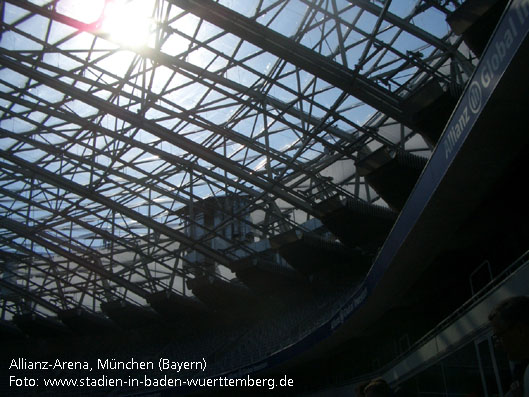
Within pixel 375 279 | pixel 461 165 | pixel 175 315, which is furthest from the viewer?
pixel 175 315

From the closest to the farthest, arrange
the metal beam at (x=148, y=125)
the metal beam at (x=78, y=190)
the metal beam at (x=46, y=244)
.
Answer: the metal beam at (x=148, y=125) → the metal beam at (x=78, y=190) → the metal beam at (x=46, y=244)

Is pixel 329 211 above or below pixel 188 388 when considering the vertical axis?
above

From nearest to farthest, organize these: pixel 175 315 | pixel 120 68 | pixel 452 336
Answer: pixel 452 336 < pixel 120 68 < pixel 175 315

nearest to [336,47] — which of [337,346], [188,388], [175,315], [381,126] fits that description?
[381,126]

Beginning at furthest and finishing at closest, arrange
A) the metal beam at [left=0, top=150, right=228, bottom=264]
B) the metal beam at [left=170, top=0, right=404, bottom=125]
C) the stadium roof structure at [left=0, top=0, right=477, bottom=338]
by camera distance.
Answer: the metal beam at [left=0, top=150, right=228, bottom=264], the stadium roof structure at [left=0, top=0, right=477, bottom=338], the metal beam at [left=170, top=0, right=404, bottom=125]

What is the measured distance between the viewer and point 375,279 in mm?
17516

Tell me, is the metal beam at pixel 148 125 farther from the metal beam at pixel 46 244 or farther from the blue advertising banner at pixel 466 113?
the metal beam at pixel 46 244

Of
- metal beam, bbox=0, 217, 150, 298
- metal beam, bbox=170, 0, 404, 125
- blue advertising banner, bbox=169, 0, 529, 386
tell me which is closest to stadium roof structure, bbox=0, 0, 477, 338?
metal beam, bbox=170, 0, 404, 125

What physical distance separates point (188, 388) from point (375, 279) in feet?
67.0

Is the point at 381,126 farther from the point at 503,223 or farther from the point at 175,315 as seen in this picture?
the point at 175,315

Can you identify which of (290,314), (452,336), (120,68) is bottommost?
(452,336)

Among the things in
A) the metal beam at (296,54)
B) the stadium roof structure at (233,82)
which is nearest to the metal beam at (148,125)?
the stadium roof structure at (233,82)

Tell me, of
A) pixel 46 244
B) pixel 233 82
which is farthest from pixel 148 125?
pixel 46 244

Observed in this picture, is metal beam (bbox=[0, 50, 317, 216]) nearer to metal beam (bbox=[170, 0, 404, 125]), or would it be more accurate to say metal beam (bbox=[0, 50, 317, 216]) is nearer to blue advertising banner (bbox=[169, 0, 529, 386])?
metal beam (bbox=[170, 0, 404, 125])
